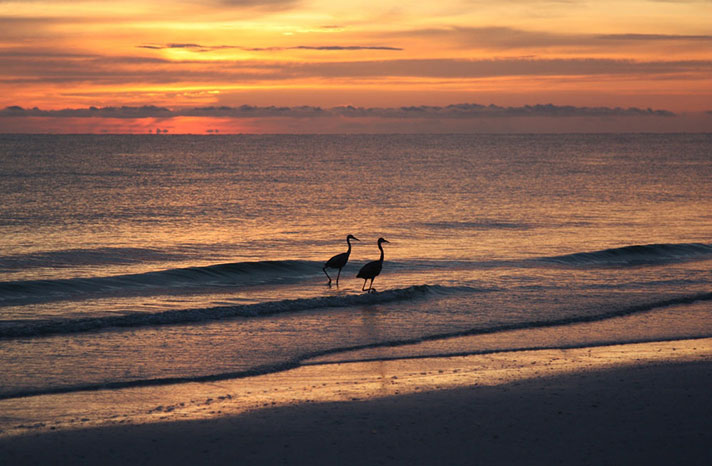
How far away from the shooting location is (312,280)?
22.7 m

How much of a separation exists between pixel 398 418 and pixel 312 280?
1352 cm

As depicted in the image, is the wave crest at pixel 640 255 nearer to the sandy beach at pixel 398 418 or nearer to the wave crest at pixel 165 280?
the wave crest at pixel 165 280

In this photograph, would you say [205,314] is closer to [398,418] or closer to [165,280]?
[165,280]

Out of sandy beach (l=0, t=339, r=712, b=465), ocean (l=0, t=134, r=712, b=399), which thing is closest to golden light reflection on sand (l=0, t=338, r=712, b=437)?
sandy beach (l=0, t=339, r=712, b=465)

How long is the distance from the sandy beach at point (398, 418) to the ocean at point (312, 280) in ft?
3.71

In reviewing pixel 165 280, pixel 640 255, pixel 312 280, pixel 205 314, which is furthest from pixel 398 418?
pixel 640 255

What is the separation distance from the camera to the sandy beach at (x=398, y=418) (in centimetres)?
820

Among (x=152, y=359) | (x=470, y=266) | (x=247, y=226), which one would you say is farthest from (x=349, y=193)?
(x=152, y=359)

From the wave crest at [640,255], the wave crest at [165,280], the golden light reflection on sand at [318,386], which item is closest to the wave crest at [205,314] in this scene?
the wave crest at [165,280]

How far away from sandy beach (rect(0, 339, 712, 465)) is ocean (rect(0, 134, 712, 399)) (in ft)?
3.71

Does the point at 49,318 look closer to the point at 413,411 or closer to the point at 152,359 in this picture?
the point at 152,359

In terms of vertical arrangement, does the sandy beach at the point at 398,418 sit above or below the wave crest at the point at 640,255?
above

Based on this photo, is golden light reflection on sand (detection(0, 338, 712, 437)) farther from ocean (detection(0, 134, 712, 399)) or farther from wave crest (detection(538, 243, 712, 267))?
wave crest (detection(538, 243, 712, 267))

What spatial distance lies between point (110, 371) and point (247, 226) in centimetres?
2485
